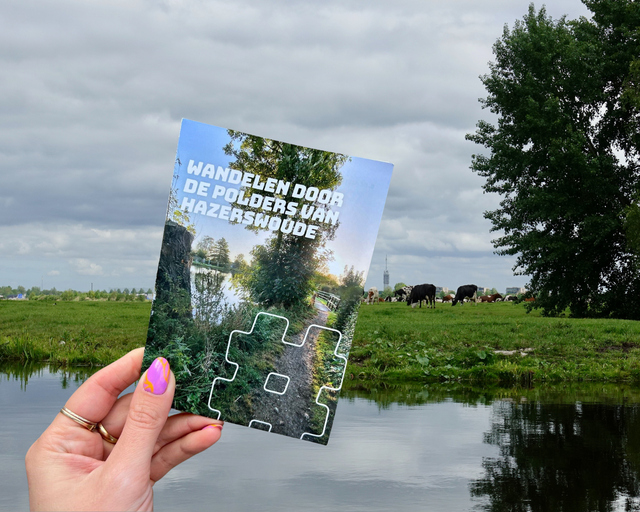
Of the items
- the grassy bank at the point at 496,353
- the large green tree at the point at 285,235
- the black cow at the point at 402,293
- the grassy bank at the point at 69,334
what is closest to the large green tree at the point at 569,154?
the black cow at the point at 402,293

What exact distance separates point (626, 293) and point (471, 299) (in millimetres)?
14862

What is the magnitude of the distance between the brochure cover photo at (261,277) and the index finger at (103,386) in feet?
1.31

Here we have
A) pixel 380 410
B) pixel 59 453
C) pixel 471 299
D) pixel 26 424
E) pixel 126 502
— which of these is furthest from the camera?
pixel 471 299

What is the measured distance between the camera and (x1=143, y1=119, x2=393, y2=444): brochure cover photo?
2.85 m

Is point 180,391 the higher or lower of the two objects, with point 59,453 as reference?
higher

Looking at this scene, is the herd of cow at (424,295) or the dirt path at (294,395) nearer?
the dirt path at (294,395)

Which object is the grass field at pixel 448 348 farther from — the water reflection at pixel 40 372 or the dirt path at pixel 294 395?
the dirt path at pixel 294 395

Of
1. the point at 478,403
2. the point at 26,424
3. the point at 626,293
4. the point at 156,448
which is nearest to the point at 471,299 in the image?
the point at 626,293

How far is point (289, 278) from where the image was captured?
9.83 feet

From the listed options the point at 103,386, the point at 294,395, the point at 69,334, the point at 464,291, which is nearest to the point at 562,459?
the point at 294,395

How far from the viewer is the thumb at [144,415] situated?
2.83m

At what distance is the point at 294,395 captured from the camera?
293 cm

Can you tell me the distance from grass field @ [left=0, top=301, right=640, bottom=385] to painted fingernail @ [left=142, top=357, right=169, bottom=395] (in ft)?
37.6

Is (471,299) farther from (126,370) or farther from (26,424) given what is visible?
(126,370)
